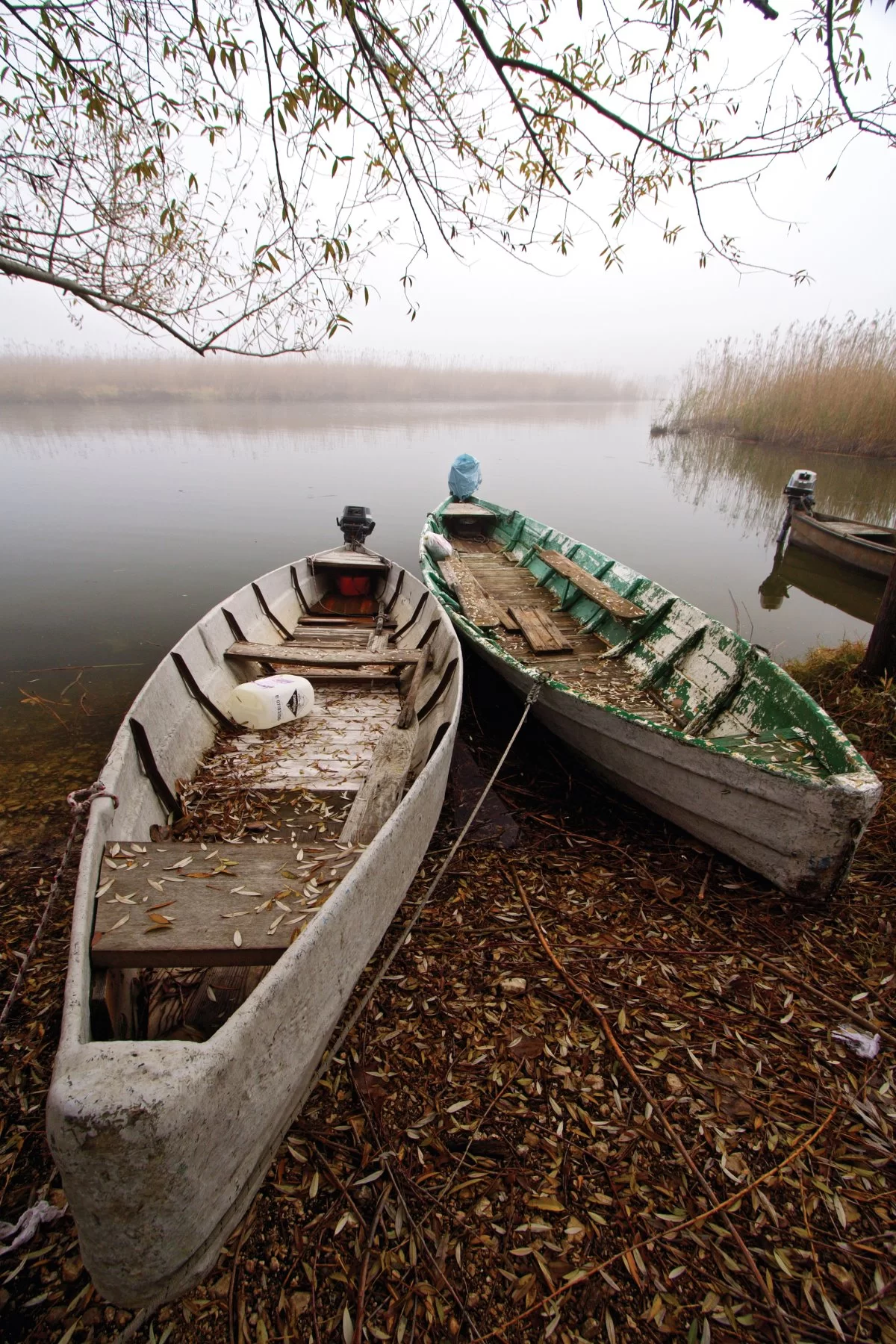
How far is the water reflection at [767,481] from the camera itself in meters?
15.4

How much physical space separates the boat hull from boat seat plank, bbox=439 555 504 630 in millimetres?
1784

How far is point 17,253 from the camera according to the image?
4.67 metres

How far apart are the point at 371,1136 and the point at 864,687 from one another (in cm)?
517

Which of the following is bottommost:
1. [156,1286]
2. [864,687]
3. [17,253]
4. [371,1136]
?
[371,1136]

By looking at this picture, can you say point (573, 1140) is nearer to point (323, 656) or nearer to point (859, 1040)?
point (859, 1040)

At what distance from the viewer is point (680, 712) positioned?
15.0ft

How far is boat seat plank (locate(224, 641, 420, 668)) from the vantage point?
5.06 metres

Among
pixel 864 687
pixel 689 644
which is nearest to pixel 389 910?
pixel 689 644

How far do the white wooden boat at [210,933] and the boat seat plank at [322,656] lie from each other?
0.05 metres

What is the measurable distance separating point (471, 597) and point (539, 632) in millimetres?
1128

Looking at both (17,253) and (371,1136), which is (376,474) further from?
(371,1136)

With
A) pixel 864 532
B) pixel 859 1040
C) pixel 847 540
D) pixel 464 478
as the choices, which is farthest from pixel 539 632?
pixel 864 532

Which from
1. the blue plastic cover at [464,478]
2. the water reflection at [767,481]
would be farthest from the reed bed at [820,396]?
the blue plastic cover at [464,478]

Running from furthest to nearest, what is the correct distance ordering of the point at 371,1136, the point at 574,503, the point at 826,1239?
the point at 574,503, the point at 371,1136, the point at 826,1239
